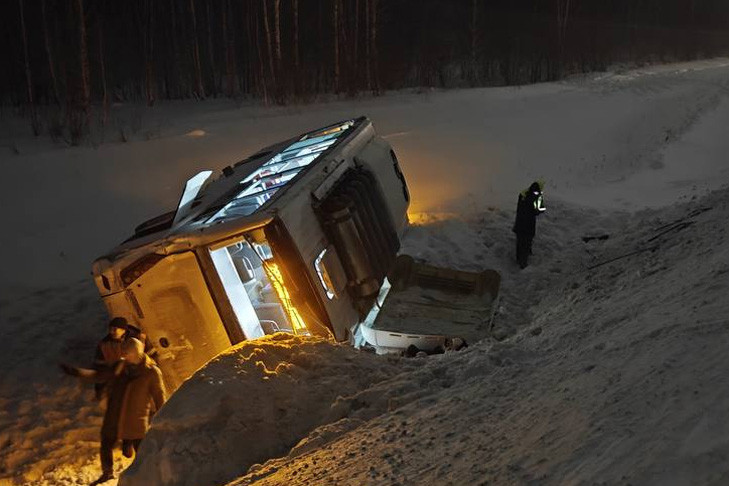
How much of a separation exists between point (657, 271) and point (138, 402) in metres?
4.75

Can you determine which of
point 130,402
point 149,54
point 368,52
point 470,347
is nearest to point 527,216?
point 470,347

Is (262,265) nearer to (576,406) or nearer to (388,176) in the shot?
(388,176)

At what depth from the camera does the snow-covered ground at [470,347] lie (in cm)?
290

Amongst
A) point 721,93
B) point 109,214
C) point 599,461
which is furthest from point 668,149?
point 599,461

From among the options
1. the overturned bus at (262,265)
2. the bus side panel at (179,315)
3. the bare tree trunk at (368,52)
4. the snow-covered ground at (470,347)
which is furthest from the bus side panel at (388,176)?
the bare tree trunk at (368,52)

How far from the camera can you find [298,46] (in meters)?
31.3

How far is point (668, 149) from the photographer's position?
15055 millimetres

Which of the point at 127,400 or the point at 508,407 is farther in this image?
the point at 127,400

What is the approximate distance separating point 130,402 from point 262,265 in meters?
1.67

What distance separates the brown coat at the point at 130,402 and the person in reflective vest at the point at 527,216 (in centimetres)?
537

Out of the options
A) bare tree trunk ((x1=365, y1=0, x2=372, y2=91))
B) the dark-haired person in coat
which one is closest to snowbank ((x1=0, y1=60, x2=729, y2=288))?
bare tree trunk ((x1=365, y1=0, x2=372, y2=91))

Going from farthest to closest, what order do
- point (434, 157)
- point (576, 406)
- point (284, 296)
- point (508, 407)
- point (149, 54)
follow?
point (149, 54)
point (434, 157)
point (284, 296)
point (508, 407)
point (576, 406)

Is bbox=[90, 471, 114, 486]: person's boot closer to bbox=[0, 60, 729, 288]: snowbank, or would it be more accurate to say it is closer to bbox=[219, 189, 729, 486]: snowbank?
bbox=[219, 189, 729, 486]: snowbank

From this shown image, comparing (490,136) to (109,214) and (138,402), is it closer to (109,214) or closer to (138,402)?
(109,214)
